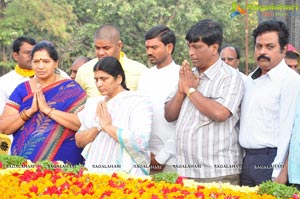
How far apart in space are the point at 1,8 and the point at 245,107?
18112 millimetres

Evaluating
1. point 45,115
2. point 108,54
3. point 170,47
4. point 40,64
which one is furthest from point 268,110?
point 40,64

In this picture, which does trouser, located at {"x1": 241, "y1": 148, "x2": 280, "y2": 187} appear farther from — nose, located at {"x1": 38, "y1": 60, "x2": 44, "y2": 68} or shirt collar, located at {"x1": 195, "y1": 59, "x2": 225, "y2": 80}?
nose, located at {"x1": 38, "y1": 60, "x2": 44, "y2": 68}

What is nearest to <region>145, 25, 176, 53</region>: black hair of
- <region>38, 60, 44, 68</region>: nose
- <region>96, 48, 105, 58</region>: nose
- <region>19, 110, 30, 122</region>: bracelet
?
<region>96, 48, 105, 58</region>: nose

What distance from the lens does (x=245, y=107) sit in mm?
4941

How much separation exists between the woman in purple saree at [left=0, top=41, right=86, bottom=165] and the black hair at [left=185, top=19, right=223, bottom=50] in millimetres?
1293

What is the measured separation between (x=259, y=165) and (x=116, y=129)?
1234mm

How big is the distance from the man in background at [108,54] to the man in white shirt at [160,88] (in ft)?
0.70

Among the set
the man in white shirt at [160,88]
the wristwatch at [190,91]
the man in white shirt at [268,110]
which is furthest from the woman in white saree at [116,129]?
the man in white shirt at [268,110]

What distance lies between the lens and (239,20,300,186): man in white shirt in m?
4.66

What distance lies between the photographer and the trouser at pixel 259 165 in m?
4.72

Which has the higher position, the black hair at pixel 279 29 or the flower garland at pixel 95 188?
the black hair at pixel 279 29

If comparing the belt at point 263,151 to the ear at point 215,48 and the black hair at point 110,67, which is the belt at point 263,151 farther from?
the black hair at point 110,67

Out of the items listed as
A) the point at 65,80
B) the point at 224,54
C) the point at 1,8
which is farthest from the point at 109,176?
the point at 1,8

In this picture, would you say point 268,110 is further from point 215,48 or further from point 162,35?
point 162,35
